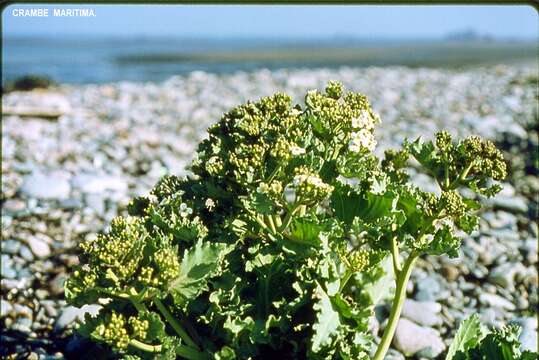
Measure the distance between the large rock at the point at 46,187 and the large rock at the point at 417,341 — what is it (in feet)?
15.5

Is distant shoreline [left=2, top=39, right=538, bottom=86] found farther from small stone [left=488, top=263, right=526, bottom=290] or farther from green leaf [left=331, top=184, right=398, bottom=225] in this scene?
green leaf [left=331, top=184, right=398, bottom=225]

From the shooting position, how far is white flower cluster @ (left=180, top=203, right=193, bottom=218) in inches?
138

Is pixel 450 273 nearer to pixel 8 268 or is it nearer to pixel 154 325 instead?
pixel 154 325

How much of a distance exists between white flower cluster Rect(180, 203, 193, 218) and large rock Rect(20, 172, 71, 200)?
4.92 meters

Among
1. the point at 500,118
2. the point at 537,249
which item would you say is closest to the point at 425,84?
the point at 500,118

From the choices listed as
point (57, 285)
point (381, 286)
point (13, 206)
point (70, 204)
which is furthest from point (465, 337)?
point (13, 206)

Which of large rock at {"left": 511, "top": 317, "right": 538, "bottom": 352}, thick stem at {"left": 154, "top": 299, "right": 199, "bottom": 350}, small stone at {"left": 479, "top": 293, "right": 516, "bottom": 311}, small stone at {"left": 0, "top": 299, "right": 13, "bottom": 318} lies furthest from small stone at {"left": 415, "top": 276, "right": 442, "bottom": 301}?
small stone at {"left": 0, "top": 299, "right": 13, "bottom": 318}

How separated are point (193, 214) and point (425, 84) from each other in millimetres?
18280

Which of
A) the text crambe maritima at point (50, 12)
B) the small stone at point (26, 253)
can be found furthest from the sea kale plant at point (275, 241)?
the small stone at point (26, 253)

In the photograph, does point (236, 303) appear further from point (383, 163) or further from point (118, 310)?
point (383, 163)

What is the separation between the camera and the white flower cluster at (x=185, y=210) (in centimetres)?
351

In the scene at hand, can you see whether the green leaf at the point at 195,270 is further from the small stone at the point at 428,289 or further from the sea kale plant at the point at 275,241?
the small stone at the point at 428,289

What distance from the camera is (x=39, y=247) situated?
666 centimetres

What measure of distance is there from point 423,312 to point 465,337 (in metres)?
1.79
